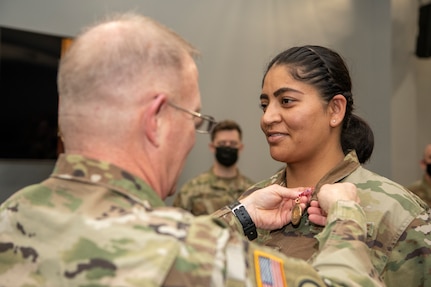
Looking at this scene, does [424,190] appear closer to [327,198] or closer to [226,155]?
[226,155]

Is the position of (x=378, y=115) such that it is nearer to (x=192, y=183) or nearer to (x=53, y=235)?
(x=192, y=183)

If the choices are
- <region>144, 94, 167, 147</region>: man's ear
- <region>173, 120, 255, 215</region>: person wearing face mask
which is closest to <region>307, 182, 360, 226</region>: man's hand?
<region>144, 94, 167, 147</region>: man's ear

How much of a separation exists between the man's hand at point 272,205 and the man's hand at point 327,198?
127 millimetres

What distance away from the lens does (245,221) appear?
178 cm

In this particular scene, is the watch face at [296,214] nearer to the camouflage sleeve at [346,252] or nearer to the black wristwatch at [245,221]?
the black wristwatch at [245,221]

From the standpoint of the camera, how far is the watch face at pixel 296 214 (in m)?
1.68

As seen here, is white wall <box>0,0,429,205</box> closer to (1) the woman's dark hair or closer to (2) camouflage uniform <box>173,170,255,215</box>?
(2) camouflage uniform <box>173,170,255,215</box>

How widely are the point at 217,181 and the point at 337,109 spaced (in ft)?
9.13

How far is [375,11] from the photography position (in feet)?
20.0

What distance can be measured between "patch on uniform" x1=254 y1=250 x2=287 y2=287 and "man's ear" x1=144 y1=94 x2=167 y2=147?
312 mm

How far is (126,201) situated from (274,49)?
174 inches

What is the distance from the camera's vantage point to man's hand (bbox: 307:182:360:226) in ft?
4.84

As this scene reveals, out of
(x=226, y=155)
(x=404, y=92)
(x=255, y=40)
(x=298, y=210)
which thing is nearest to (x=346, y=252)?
(x=298, y=210)

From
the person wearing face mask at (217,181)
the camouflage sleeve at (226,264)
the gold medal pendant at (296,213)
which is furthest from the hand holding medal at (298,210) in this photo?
the person wearing face mask at (217,181)
